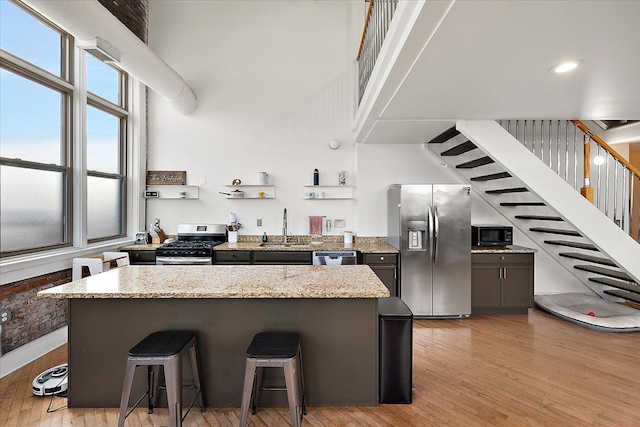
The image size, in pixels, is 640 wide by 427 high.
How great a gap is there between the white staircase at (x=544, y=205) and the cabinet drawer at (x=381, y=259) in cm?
166

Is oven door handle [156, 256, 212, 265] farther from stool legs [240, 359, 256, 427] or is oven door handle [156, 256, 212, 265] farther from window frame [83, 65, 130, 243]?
stool legs [240, 359, 256, 427]

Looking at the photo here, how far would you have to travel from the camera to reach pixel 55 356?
3068 millimetres

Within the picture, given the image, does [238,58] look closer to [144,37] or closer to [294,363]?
[144,37]

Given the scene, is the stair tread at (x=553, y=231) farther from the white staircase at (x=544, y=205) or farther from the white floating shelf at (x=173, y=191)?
the white floating shelf at (x=173, y=191)

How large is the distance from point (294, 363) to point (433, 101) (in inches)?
102

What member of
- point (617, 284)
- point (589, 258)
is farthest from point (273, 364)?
point (617, 284)

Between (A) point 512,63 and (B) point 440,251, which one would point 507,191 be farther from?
(A) point 512,63

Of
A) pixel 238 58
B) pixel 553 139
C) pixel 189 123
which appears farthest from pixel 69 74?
pixel 553 139

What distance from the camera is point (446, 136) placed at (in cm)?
432

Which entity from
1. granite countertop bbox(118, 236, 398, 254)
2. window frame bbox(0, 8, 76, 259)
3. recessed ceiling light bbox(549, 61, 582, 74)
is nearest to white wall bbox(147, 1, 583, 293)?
granite countertop bbox(118, 236, 398, 254)

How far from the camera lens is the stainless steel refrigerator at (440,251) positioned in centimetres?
406

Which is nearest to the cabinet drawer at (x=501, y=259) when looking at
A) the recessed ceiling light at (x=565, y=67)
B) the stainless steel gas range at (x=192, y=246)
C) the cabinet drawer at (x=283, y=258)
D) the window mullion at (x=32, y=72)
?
the cabinet drawer at (x=283, y=258)

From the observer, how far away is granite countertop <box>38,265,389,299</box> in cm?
194

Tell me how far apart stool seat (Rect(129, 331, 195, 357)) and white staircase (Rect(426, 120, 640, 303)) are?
11.2ft
